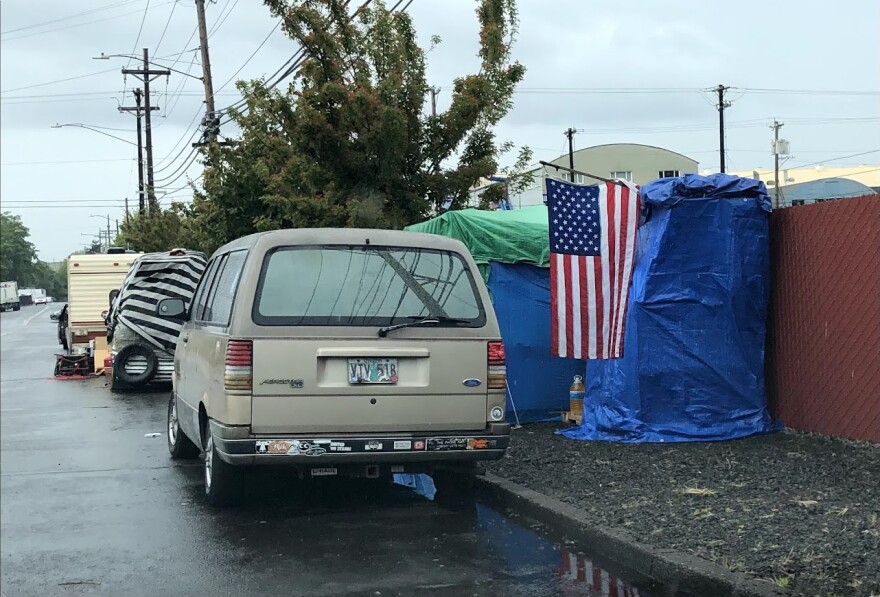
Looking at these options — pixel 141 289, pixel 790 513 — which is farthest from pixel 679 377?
pixel 141 289

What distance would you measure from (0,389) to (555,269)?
7062 mm

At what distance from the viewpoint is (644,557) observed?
18.2 ft

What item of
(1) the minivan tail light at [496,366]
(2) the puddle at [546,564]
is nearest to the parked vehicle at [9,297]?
(2) the puddle at [546,564]

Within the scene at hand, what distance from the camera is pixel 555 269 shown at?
30.4ft

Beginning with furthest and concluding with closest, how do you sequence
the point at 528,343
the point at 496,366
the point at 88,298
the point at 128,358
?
the point at 88,298 < the point at 128,358 < the point at 528,343 < the point at 496,366

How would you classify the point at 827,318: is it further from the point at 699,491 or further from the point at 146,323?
the point at 146,323

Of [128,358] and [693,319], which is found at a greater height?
[693,319]

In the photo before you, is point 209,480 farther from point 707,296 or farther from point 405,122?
point 405,122

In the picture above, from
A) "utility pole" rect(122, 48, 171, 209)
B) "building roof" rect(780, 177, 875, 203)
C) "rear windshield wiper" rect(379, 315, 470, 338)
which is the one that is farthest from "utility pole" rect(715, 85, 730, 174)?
"rear windshield wiper" rect(379, 315, 470, 338)

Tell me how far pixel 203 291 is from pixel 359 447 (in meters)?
2.77

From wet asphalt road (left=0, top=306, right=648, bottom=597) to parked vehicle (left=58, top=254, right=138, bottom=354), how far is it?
14055 millimetres

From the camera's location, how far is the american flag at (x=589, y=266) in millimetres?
9219

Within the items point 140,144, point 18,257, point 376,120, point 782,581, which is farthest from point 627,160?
point 18,257

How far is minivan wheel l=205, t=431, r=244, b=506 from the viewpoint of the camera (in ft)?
22.8
